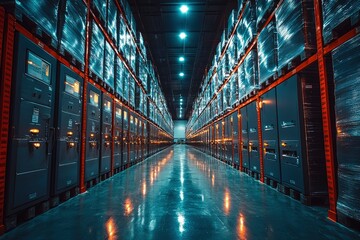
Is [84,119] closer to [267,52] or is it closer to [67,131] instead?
[67,131]

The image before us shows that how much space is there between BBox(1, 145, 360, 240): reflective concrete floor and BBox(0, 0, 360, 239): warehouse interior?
0.08ft

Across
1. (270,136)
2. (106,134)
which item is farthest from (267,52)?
(106,134)

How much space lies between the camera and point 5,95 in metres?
2.45

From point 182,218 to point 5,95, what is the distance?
262cm

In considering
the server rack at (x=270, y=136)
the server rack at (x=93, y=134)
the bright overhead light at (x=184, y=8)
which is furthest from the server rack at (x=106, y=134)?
the bright overhead light at (x=184, y=8)

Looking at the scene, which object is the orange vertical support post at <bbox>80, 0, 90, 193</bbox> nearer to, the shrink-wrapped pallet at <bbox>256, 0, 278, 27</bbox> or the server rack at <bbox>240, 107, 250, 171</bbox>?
the shrink-wrapped pallet at <bbox>256, 0, 278, 27</bbox>

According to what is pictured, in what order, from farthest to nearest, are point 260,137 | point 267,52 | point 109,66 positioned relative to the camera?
point 109,66 < point 260,137 < point 267,52

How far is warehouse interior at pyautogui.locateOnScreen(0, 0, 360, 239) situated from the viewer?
→ 8.14ft

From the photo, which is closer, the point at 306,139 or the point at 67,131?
the point at 306,139

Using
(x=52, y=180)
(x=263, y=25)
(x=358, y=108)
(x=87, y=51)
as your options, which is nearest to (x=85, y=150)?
(x=52, y=180)

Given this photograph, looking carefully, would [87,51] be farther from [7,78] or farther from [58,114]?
[7,78]

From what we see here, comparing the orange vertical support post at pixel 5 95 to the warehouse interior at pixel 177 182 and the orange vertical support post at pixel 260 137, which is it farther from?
the orange vertical support post at pixel 260 137

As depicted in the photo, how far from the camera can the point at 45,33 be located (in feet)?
10.0

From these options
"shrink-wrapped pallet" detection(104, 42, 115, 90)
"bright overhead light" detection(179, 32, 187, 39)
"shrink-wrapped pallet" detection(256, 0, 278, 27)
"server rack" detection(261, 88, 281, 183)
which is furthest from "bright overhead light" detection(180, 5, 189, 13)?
"server rack" detection(261, 88, 281, 183)
